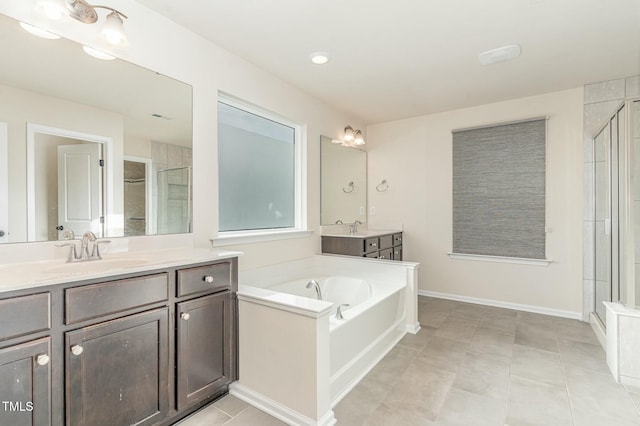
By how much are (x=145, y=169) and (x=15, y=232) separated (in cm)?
73

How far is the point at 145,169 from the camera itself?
2.04 metres

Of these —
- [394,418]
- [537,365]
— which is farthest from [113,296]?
[537,365]

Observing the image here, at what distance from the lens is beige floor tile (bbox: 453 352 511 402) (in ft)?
6.54

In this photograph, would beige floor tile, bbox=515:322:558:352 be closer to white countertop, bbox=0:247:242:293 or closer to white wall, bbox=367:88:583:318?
white wall, bbox=367:88:583:318

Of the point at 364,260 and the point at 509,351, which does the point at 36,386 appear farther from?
the point at 509,351

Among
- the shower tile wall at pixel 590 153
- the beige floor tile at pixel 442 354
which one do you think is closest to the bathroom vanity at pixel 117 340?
the beige floor tile at pixel 442 354

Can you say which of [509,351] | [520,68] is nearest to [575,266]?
[509,351]

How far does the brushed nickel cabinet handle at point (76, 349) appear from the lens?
1291 millimetres

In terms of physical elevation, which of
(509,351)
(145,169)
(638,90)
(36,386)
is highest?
(638,90)

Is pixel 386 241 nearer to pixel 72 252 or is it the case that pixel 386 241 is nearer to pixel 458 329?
pixel 458 329

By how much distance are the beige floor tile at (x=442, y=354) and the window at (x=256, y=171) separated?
1.69 m

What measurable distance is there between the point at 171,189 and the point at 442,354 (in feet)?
7.94

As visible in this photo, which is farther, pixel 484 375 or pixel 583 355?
pixel 583 355

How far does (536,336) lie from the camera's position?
9.32ft
